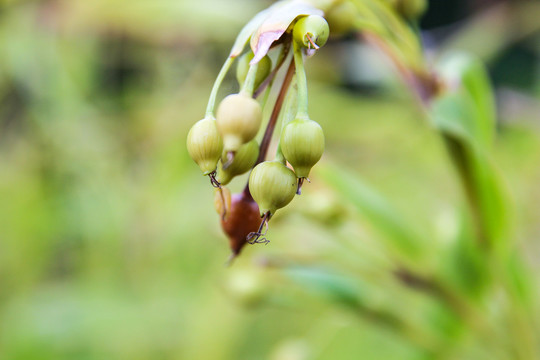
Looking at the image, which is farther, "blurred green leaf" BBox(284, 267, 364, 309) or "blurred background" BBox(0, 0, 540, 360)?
"blurred background" BBox(0, 0, 540, 360)

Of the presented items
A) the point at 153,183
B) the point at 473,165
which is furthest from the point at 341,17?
the point at 153,183

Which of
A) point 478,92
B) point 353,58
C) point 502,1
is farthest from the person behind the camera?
point 353,58

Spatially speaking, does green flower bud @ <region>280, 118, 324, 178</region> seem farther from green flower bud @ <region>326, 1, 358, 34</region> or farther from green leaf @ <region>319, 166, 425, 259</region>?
green leaf @ <region>319, 166, 425, 259</region>

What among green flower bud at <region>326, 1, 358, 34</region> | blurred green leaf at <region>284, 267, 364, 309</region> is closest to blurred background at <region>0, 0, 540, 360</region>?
blurred green leaf at <region>284, 267, 364, 309</region>

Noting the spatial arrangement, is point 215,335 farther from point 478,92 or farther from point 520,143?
point 520,143

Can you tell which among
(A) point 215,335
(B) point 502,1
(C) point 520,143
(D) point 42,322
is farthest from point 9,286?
(B) point 502,1

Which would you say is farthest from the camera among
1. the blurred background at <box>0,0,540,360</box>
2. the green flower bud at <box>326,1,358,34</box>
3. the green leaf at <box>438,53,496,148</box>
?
the blurred background at <box>0,0,540,360</box>

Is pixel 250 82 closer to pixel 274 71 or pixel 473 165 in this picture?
pixel 274 71
